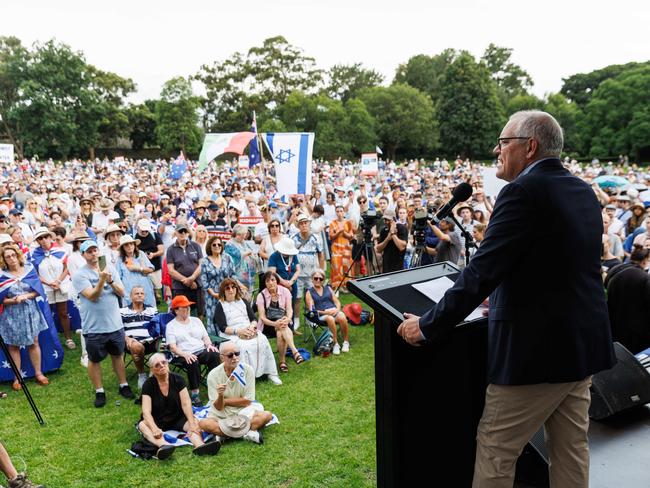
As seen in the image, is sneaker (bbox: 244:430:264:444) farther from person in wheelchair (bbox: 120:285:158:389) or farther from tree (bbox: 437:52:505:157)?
tree (bbox: 437:52:505:157)

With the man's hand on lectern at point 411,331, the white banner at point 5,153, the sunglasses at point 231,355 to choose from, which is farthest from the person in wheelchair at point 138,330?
the white banner at point 5,153

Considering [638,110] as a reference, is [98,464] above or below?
below

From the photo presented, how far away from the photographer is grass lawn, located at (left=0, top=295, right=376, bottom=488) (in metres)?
4.24

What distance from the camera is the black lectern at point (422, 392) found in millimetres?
2318

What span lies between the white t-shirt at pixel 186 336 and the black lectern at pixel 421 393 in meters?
4.00

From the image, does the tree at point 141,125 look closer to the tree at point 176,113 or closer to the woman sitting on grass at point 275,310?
the tree at point 176,113

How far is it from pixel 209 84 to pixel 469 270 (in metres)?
59.0

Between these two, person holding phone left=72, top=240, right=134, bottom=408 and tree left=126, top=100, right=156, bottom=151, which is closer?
person holding phone left=72, top=240, right=134, bottom=408

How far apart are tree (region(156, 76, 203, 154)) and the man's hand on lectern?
152 ft

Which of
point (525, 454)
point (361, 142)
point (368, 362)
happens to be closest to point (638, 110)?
point (361, 142)

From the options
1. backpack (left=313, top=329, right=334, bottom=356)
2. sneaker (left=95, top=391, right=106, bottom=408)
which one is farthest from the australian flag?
sneaker (left=95, top=391, right=106, bottom=408)

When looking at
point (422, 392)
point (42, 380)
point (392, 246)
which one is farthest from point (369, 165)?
point (422, 392)

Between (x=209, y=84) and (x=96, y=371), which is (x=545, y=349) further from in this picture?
(x=209, y=84)

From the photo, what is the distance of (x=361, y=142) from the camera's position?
43562mm
